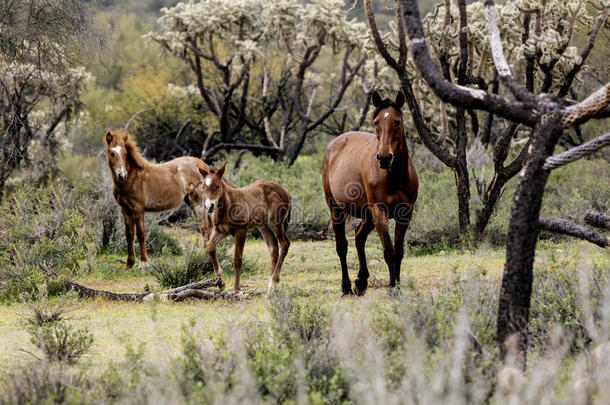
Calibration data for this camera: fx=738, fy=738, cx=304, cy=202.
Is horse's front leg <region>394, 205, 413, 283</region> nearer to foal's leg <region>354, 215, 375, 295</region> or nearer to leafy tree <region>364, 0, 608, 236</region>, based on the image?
foal's leg <region>354, 215, 375, 295</region>

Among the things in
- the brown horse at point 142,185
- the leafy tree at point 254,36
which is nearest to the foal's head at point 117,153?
the brown horse at point 142,185

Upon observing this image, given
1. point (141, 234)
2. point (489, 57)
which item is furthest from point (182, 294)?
point (489, 57)

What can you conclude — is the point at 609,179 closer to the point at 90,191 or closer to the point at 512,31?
the point at 512,31

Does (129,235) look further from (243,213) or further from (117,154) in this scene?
(243,213)

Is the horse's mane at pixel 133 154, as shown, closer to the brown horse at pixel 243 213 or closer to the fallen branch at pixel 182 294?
the brown horse at pixel 243 213

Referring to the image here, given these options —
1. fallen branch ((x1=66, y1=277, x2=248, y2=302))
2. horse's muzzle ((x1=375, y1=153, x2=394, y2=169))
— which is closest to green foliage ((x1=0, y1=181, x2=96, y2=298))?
fallen branch ((x1=66, y1=277, x2=248, y2=302))

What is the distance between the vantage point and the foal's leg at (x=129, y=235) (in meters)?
13.9

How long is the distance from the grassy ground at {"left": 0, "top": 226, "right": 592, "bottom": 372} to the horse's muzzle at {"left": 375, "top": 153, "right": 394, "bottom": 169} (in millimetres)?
1439

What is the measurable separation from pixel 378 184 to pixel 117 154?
20.5 ft

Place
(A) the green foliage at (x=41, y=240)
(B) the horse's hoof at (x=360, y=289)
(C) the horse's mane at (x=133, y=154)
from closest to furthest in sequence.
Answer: (B) the horse's hoof at (x=360, y=289)
(A) the green foliage at (x=41, y=240)
(C) the horse's mane at (x=133, y=154)

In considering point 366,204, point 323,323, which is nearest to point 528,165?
point 323,323

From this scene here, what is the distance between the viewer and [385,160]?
8875 millimetres

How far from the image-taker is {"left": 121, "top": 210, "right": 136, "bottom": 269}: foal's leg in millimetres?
13914

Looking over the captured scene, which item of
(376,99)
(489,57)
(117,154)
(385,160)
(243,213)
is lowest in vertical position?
(243,213)
